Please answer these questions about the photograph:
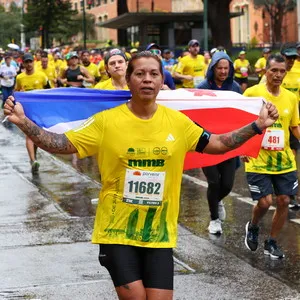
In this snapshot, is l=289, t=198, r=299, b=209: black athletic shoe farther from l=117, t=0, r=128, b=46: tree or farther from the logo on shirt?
l=117, t=0, r=128, b=46: tree

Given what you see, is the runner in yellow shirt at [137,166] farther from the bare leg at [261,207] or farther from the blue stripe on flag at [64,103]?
the bare leg at [261,207]

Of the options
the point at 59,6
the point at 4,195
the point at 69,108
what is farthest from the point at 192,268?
the point at 59,6

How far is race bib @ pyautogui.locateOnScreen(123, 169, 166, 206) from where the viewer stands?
507cm

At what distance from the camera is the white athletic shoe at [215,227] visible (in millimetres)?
9086

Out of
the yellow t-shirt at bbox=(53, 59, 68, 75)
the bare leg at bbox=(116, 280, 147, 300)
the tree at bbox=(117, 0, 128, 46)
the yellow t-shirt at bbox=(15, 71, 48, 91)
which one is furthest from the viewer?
the tree at bbox=(117, 0, 128, 46)

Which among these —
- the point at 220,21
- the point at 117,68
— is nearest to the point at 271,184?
the point at 117,68

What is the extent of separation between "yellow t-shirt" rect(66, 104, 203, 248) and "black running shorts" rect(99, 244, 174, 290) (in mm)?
41

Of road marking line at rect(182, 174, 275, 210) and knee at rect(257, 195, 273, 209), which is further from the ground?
knee at rect(257, 195, 273, 209)

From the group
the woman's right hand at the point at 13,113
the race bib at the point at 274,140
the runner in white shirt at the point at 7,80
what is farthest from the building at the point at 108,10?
the woman's right hand at the point at 13,113

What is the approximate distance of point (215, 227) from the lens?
9117mm

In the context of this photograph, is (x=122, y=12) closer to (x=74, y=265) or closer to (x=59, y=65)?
(x=59, y=65)

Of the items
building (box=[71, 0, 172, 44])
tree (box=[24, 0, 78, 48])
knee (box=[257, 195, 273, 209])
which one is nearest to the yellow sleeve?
knee (box=[257, 195, 273, 209])

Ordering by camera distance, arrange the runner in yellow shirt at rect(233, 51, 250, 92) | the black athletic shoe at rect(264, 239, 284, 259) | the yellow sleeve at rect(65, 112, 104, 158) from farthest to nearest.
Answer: the runner in yellow shirt at rect(233, 51, 250, 92), the black athletic shoe at rect(264, 239, 284, 259), the yellow sleeve at rect(65, 112, 104, 158)

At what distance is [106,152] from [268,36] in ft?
225
